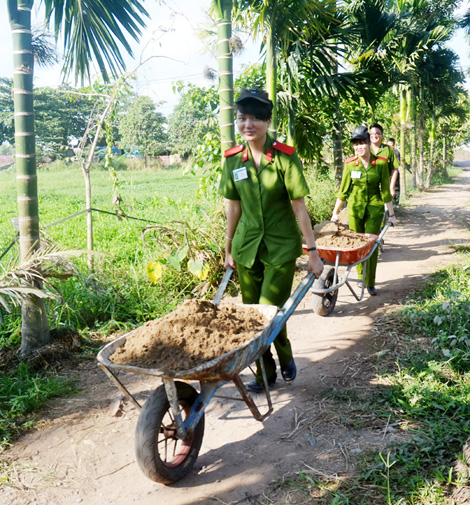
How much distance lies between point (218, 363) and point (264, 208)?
1.30 m

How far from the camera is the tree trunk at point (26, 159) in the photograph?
400 cm

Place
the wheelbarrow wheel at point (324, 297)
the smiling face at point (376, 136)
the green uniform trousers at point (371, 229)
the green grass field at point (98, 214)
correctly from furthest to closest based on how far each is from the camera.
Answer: the green grass field at point (98, 214) → the smiling face at point (376, 136) → the green uniform trousers at point (371, 229) → the wheelbarrow wheel at point (324, 297)

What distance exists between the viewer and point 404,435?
118 inches

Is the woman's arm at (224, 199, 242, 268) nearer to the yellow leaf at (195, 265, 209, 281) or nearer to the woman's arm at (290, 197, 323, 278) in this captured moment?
the woman's arm at (290, 197, 323, 278)

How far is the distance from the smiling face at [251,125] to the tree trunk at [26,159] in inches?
77.7

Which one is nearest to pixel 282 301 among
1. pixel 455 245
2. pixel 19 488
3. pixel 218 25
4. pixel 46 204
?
pixel 19 488

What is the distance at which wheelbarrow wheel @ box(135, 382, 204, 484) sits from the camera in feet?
8.08

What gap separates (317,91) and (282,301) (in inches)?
277

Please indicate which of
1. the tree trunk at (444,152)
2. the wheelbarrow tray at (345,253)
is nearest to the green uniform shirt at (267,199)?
the wheelbarrow tray at (345,253)

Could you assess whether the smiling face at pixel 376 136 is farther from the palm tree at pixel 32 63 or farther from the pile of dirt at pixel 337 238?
the palm tree at pixel 32 63

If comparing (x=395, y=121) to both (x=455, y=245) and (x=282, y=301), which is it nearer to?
(x=455, y=245)

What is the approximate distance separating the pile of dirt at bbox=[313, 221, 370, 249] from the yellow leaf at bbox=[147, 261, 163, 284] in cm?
174

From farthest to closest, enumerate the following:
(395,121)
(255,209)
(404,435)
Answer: (395,121), (255,209), (404,435)

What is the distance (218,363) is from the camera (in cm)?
238
